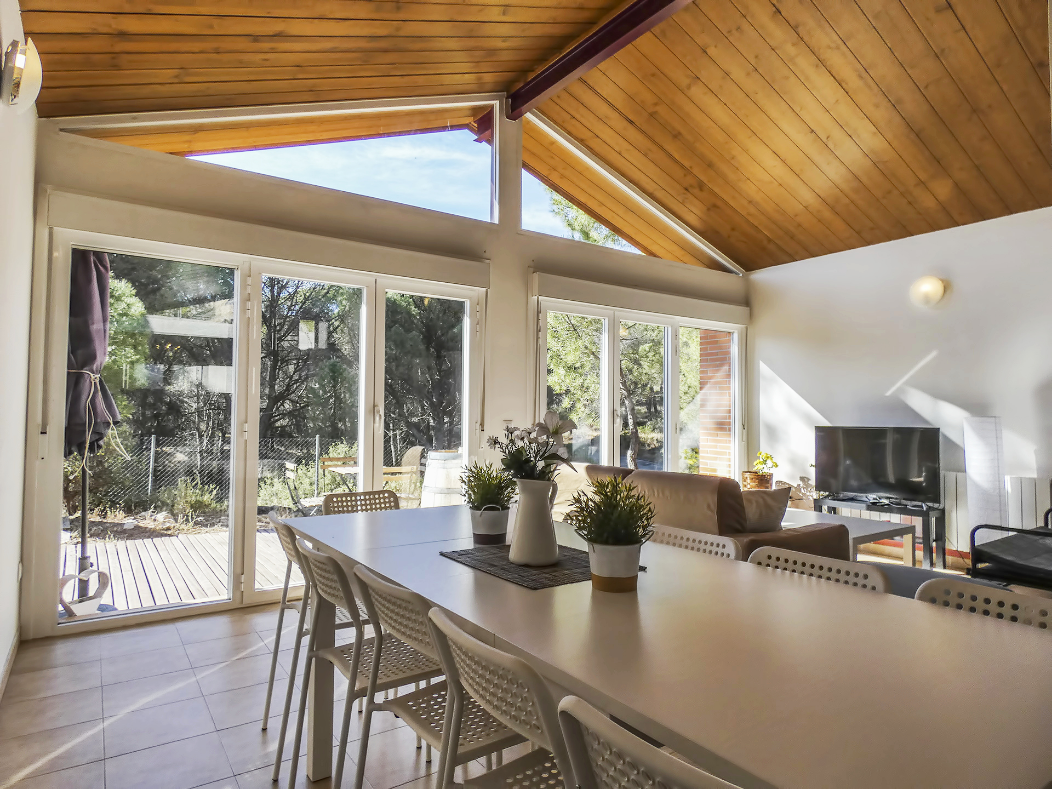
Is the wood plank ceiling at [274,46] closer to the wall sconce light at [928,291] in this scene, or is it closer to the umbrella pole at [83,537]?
the umbrella pole at [83,537]

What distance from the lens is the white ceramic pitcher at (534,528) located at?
1.90 meters

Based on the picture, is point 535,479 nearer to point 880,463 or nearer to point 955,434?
point 880,463

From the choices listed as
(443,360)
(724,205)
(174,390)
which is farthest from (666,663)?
(724,205)

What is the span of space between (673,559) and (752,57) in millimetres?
3989

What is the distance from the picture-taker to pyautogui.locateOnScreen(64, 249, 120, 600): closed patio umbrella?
11.9ft

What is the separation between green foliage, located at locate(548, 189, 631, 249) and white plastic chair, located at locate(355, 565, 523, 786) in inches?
179

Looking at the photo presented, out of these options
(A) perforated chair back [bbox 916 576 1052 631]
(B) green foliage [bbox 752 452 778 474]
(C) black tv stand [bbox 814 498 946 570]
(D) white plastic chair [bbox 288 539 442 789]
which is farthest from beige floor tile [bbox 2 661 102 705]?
(C) black tv stand [bbox 814 498 946 570]

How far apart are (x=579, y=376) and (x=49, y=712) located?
4246mm

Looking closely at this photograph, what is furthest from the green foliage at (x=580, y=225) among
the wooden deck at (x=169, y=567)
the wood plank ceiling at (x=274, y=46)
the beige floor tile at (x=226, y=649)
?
the beige floor tile at (x=226, y=649)

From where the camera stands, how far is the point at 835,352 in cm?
628

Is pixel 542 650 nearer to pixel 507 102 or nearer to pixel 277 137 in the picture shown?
pixel 277 137

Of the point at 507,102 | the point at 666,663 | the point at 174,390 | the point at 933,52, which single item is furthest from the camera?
the point at 507,102

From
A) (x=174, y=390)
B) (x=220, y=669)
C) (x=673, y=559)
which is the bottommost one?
(x=220, y=669)

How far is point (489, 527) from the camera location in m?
2.24
